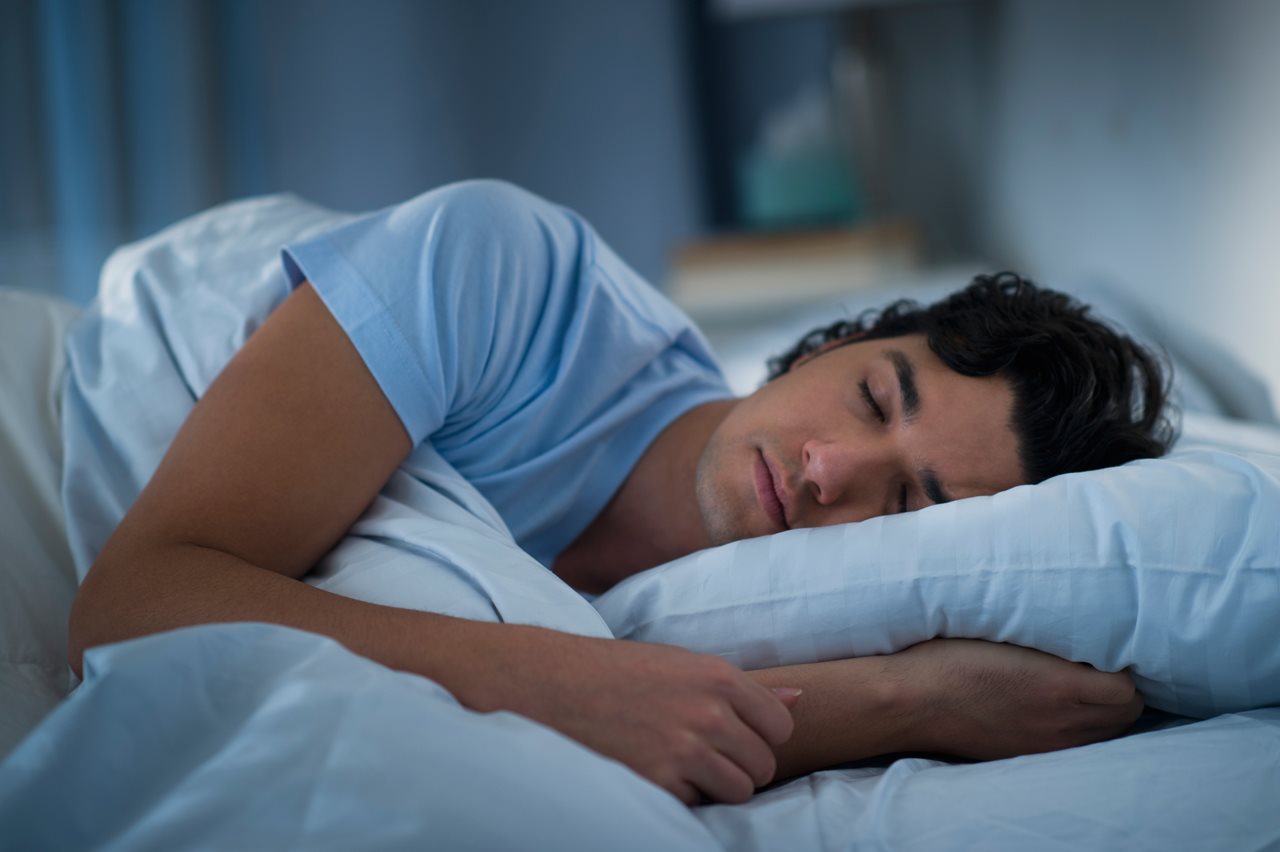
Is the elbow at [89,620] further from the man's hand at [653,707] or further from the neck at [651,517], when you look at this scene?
the neck at [651,517]

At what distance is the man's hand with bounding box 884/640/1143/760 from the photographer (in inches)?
29.4

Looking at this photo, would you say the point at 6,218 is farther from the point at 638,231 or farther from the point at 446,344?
the point at 638,231

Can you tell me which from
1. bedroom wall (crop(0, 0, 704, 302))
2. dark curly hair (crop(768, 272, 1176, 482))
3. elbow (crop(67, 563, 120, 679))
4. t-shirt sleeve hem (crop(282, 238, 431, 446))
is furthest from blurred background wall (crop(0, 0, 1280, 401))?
elbow (crop(67, 563, 120, 679))

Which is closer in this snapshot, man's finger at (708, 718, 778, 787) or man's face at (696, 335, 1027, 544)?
man's finger at (708, 718, 778, 787)

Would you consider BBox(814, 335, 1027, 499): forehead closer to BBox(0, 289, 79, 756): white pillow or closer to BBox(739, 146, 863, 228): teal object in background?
BBox(0, 289, 79, 756): white pillow

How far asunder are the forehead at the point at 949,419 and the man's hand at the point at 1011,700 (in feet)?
0.58

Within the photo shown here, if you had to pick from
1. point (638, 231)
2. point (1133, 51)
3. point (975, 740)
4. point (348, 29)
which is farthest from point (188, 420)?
point (638, 231)

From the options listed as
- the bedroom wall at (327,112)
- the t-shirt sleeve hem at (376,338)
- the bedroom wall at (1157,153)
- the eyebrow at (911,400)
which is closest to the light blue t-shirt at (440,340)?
the t-shirt sleeve hem at (376,338)

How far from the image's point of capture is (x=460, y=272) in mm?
903

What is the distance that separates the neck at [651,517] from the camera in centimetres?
102

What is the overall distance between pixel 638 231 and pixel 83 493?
2.63m

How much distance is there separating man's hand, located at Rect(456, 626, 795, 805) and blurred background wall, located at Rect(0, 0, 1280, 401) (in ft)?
2.67

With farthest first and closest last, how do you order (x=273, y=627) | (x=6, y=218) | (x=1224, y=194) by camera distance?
(x=6, y=218) < (x=1224, y=194) < (x=273, y=627)

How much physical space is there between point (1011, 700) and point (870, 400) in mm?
297
